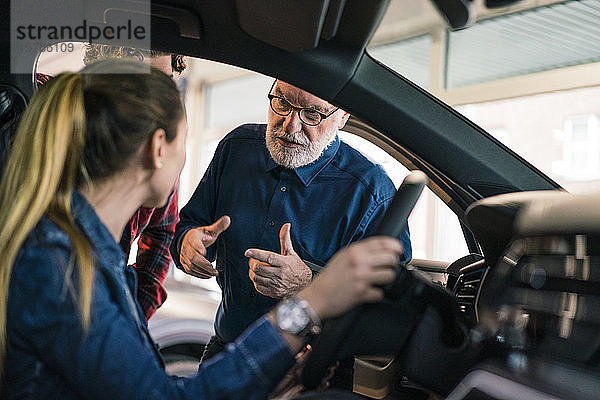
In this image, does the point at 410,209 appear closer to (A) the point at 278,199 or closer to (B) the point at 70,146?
(B) the point at 70,146

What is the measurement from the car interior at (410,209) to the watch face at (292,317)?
12cm

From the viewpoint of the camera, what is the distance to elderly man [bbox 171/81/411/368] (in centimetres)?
183

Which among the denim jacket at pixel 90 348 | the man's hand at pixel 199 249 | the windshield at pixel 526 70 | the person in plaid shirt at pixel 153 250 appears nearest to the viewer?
the denim jacket at pixel 90 348

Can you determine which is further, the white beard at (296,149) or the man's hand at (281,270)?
the white beard at (296,149)

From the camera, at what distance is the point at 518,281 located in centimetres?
117

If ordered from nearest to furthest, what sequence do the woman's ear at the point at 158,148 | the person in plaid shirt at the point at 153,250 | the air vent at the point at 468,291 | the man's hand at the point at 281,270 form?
1. the woman's ear at the point at 158,148
2. the air vent at the point at 468,291
3. the man's hand at the point at 281,270
4. the person in plaid shirt at the point at 153,250

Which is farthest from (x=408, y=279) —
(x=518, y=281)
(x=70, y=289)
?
(x=70, y=289)

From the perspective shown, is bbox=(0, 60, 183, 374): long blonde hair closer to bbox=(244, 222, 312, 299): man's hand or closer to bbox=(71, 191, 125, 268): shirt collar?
bbox=(71, 191, 125, 268): shirt collar

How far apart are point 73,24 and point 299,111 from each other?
640mm

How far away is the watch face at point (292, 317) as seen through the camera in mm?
1035

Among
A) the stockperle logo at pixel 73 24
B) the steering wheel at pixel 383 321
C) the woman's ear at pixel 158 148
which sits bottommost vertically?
the steering wheel at pixel 383 321

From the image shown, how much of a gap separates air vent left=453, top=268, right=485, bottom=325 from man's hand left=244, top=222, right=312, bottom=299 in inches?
14.1

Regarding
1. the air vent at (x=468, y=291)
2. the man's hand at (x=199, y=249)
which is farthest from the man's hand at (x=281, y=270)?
the air vent at (x=468, y=291)

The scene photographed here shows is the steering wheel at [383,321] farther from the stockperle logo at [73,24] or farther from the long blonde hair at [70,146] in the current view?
the stockperle logo at [73,24]
